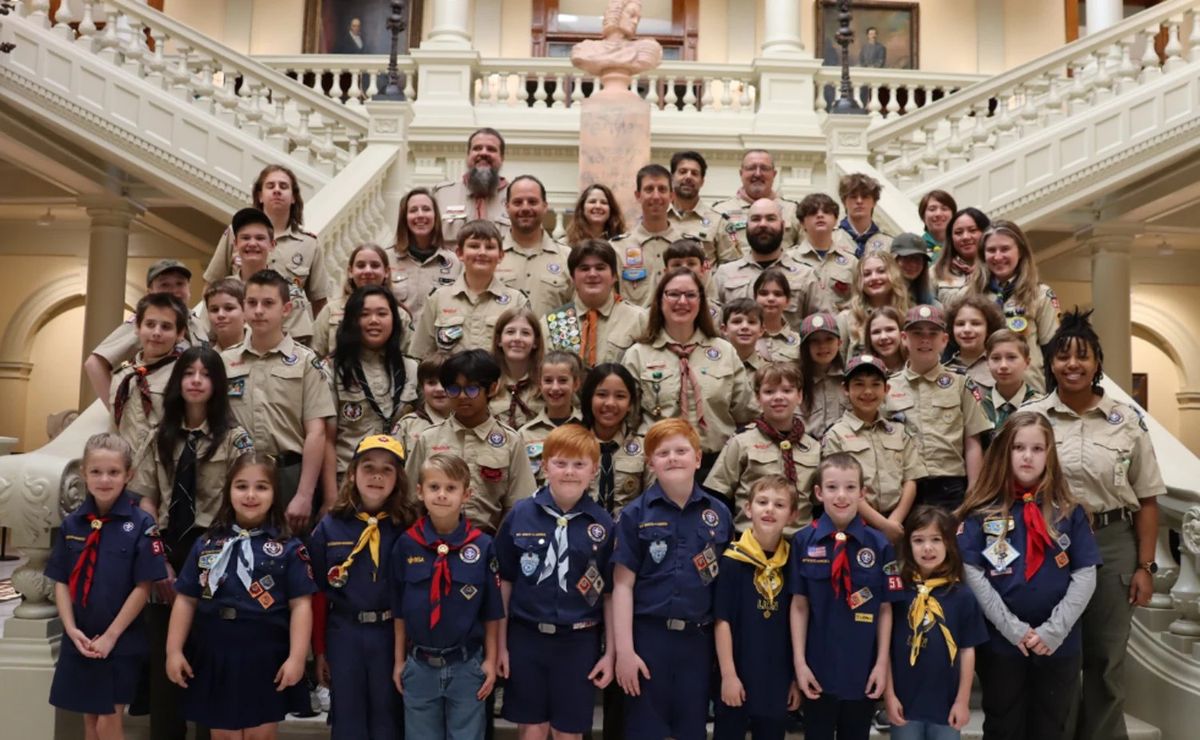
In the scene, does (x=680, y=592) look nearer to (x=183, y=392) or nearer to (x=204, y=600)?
(x=204, y=600)

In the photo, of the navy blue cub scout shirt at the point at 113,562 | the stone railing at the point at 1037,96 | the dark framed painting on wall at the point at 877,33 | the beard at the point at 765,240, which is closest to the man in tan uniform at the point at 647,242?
the beard at the point at 765,240

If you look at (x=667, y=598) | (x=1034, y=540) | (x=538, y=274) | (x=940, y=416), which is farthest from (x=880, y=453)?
(x=538, y=274)

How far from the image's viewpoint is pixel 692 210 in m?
7.45

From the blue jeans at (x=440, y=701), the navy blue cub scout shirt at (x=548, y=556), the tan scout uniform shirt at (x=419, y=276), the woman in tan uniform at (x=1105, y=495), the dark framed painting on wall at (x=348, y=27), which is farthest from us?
the dark framed painting on wall at (x=348, y=27)

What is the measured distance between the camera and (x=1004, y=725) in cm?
424

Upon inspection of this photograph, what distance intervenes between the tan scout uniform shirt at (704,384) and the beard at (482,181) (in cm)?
251

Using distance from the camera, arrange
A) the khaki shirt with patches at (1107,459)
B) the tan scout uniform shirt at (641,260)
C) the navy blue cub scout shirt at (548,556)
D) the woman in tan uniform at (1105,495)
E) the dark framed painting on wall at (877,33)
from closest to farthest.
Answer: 1. the navy blue cub scout shirt at (548,556)
2. the woman in tan uniform at (1105,495)
3. the khaki shirt with patches at (1107,459)
4. the tan scout uniform shirt at (641,260)
5. the dark framed painting on wall at (877,33)

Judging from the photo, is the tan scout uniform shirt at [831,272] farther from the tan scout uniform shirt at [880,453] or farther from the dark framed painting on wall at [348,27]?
the dark framed painting on wall at [348,27]

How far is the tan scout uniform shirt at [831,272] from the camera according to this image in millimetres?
6441

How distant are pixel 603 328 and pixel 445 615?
2.12m

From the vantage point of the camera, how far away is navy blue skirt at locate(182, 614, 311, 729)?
401 cm

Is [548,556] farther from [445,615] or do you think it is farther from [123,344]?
[123,344]

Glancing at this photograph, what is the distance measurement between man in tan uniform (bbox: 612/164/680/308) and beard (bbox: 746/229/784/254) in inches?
21.8

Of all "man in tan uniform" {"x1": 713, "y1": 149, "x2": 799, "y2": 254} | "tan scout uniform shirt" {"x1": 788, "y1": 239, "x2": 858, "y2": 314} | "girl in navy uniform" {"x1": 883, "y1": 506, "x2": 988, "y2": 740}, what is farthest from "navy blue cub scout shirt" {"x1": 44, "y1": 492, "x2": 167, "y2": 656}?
"man in tan uniform" {"x1": 713, "y1": 149, "x2": 799, "y2": 254}
